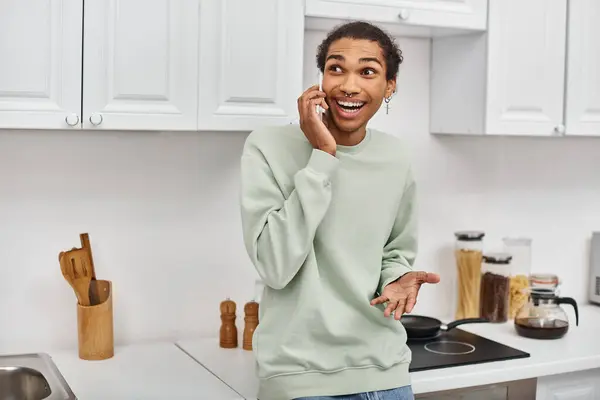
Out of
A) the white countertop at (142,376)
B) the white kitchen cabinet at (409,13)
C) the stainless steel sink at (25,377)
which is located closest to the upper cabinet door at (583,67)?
the white kitchen cabinet at (409,13)

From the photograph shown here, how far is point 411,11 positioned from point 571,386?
3.81ft

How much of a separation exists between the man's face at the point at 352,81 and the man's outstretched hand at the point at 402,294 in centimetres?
34

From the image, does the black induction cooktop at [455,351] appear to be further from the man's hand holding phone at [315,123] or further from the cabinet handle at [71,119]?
the cabinet handle at [71,119]

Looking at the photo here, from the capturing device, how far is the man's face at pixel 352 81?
1.81 m

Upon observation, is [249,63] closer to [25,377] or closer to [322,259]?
[322,259]

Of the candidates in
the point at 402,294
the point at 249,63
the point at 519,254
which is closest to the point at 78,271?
the point at 249,63

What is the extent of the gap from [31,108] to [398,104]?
122cm

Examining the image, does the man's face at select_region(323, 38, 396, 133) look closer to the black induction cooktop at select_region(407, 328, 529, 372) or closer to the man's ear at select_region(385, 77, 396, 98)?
the man's ear at select_region(385, 77, 396, 98)

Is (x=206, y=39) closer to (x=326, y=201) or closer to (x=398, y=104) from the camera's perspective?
(x=326, y=201)

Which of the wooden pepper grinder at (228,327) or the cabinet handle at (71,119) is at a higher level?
the cabinet handle at (71,119)

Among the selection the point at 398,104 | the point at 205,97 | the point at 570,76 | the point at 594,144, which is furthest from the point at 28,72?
the point at 594,144

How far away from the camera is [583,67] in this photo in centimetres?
270

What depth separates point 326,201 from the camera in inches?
67.3

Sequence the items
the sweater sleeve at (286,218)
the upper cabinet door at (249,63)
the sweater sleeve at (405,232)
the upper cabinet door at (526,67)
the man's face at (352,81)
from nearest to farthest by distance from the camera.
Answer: the sweater sleeve at (286,218), the man's face at (352,81), the sweater sleeve at (405,232), the upper cabinet door at (249,63), the upper cabinet door at (526,67)
